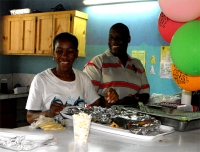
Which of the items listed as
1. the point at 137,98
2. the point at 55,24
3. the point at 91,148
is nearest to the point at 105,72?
the point at 137,98

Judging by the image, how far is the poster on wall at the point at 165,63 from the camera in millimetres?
2928

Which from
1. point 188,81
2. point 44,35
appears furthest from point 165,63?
point 44,35

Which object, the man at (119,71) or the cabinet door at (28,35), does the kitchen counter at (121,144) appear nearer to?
the man at (119,71)

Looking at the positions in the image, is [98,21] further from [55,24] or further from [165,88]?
[165,88]

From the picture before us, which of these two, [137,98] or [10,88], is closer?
[137,98]

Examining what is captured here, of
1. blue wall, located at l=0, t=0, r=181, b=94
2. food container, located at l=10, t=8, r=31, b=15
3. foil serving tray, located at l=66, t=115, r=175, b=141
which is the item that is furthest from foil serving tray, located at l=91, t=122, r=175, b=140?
food container, located at l=10, t=8, r=31, b=15

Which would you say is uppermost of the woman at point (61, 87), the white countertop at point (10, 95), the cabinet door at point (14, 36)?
the cabinet door at point (14, 36)

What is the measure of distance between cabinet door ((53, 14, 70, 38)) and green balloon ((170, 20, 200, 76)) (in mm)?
1994

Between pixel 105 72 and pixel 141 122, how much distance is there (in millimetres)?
956

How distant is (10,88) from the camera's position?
3934 mm

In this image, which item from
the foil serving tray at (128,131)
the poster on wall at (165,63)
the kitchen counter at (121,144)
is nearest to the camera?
the kitchen counter at (121,144)

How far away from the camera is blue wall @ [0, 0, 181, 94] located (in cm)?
302

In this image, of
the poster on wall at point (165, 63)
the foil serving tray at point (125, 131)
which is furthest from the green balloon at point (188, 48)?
the poster on wall at point (165, 63)

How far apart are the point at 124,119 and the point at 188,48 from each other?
19.0 inches
